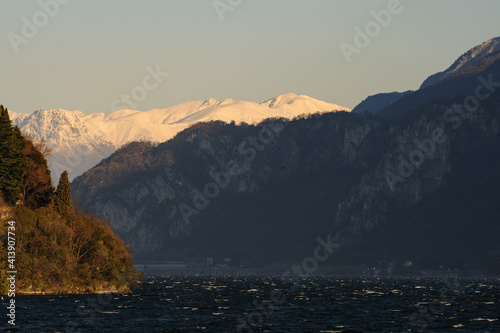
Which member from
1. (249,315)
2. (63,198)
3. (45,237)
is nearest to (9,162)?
(63,198)

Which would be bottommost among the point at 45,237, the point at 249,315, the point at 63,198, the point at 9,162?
the point at 249,315

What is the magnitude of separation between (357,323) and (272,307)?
98.8ft

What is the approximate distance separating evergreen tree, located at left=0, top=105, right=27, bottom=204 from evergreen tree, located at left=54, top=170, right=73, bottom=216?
7663mm

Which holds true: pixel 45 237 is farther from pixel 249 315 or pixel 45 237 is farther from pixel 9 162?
pixel 249 315

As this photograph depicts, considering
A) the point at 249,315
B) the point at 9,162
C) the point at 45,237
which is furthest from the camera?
the point at 9,162

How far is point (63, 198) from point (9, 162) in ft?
43.2

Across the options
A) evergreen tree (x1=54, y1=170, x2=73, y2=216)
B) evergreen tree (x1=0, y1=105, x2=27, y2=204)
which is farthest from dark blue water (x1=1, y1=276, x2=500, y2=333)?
evergreen tree (x1=0, y1=105, x2=27, y2=204)

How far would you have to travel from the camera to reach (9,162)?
156250 millimetres

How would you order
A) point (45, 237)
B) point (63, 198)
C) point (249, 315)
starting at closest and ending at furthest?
1. point (249, 315)
2. point (45, 237)
3. point (63, 198)

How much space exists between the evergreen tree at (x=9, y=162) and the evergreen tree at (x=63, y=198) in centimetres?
766

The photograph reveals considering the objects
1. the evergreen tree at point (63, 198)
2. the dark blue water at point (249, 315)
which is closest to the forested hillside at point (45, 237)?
the evergreen tree at point (63, 198)

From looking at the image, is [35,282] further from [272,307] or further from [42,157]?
[272,307]

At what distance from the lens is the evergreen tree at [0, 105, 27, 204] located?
15600 cm

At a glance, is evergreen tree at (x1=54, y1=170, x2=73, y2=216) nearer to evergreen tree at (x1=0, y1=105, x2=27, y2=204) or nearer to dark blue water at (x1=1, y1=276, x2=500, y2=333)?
evergreen tree at (x1=0, y1=105, x2=27, y2=204)
